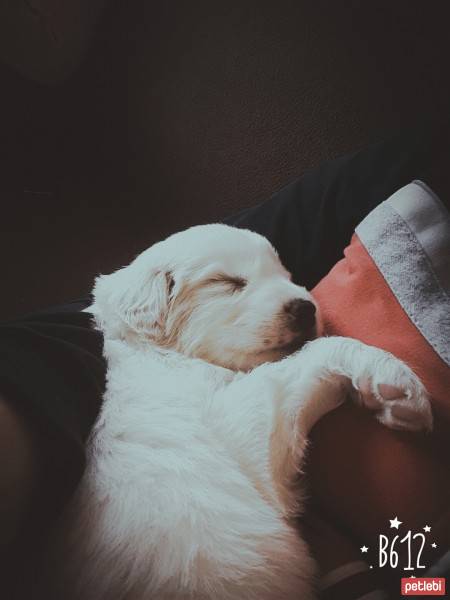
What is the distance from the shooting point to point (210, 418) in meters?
0.83

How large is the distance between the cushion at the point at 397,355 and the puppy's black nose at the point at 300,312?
7 cm

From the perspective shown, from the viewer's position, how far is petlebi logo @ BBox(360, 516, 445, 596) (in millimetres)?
654

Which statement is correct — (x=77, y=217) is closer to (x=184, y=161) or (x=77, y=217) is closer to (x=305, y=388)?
(x=184, y=161)

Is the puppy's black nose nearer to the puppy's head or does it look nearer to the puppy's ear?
the puppy's head

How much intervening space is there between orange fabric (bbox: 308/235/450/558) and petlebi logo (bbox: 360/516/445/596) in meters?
0.01

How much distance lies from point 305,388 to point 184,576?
0.35 metres

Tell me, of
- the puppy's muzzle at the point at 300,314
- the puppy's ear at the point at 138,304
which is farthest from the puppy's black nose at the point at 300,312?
the puppy's ear at the point at 138,304

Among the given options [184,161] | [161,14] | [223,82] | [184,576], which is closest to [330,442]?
[184,576]

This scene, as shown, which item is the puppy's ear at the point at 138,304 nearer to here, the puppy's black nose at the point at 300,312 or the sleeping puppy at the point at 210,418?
the sleeping puppy at the point at 210,418

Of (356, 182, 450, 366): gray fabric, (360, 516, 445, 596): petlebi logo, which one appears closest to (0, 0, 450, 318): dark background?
(356, 182, 450, 366): gray fabric

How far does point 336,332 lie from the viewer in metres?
0.92

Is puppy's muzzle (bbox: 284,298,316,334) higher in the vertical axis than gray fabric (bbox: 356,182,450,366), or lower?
lower

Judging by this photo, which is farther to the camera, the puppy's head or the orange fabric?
the puppy's head

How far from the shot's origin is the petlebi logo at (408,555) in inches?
25.7
